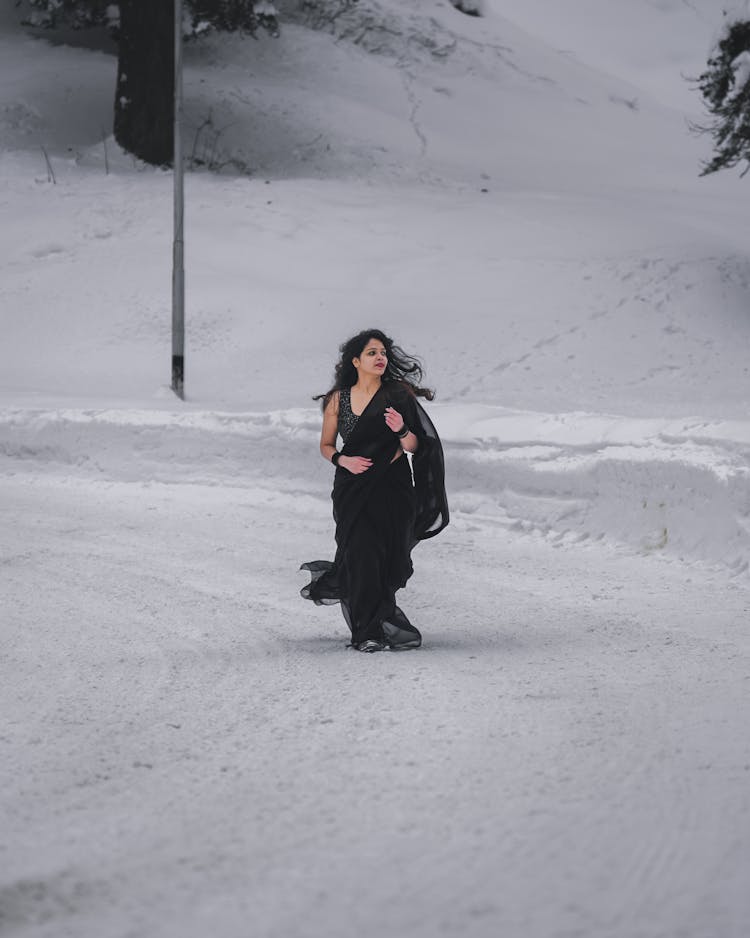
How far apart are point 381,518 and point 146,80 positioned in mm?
17673

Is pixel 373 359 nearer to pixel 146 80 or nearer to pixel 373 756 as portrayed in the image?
pixel 373 756

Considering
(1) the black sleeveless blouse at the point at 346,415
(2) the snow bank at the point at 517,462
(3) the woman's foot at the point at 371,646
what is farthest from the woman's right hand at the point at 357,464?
(2) the snow bank at the point at 517,462

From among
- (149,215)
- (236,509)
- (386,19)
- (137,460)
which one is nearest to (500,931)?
(236,509)

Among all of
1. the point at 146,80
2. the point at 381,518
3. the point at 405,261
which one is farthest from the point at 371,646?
the point at 146,80

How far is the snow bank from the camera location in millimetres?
8445

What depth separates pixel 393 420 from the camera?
6.21m

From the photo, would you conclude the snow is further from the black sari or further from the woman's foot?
the black sari

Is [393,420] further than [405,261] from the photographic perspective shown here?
No

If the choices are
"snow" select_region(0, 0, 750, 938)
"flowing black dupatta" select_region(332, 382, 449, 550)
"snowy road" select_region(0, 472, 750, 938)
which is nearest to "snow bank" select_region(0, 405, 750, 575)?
"snow" select_region(0, 0, 750, 938)

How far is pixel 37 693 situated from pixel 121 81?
1902 centimetres

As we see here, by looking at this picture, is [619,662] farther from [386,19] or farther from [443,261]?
[386,19]

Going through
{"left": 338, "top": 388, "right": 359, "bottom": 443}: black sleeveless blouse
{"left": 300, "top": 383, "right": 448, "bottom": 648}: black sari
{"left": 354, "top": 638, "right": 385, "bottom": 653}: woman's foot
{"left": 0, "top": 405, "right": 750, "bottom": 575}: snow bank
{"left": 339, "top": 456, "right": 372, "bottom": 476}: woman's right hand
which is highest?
{"left": 338, "top": 388, "right": 359, "bottom": 443}: black sleeveless blouse

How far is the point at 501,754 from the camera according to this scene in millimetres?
4488

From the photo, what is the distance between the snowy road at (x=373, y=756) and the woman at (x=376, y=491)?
0.88ft
